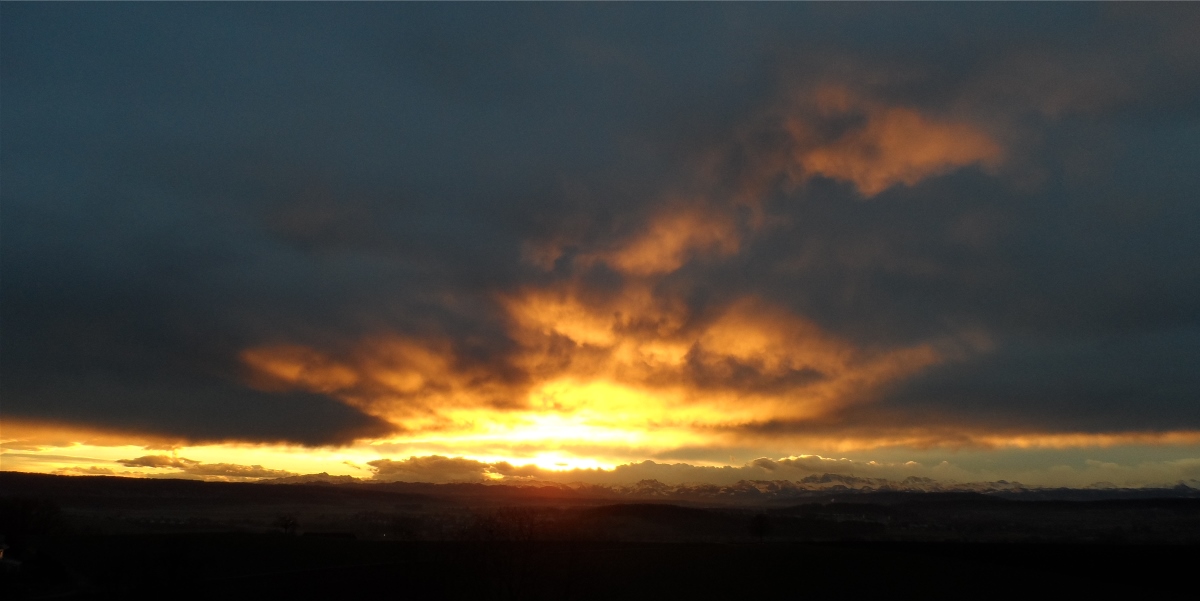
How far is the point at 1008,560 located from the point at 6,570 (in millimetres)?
84802

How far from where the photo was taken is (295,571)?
74812 millimetres

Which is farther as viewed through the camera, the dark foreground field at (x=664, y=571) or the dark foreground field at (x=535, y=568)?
the dark foreground field at (x=664, y=571)

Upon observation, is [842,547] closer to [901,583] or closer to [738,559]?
[738,559]

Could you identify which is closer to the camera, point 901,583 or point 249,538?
point 901,583

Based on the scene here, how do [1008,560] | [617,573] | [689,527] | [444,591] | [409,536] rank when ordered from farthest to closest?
1. [689,527]
2. [409,536]
3. [1008,560]
4. [617,573]
5. [444,591]

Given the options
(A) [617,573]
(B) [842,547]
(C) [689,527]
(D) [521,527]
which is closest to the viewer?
(D) [521,527]

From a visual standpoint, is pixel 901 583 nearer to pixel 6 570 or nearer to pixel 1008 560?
pixel 1008 560

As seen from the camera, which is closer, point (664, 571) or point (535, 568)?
point (535, 568)

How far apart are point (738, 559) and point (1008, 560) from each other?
23812 millimetres

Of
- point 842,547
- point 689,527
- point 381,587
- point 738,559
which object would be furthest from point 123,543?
point 689,527

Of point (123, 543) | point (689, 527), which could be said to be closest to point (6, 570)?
point (123, 543)

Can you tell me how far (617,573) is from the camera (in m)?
67.9

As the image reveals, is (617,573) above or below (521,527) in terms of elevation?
below

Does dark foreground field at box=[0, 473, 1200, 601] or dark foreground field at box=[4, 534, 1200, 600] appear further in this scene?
dark foreground field at box=[4, 534, 1200, 600]
